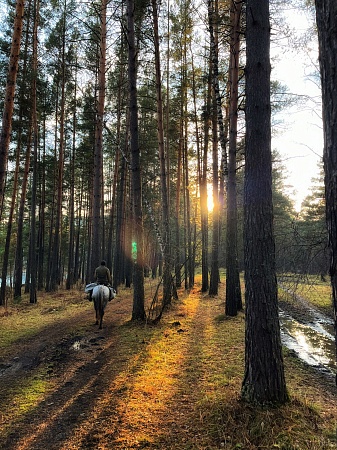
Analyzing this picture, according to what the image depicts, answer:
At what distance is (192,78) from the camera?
1620 centimetres

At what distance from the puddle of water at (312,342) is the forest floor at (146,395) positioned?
2.06 feet

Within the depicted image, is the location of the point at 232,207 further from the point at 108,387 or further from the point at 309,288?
the point at 108,387

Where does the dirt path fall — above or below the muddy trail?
above

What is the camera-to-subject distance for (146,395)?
4398 mm

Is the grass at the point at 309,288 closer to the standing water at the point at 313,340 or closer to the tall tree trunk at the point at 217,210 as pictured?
the standing water at the point at 313,340

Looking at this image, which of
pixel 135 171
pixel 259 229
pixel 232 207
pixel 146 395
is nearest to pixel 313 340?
pixel 232 207

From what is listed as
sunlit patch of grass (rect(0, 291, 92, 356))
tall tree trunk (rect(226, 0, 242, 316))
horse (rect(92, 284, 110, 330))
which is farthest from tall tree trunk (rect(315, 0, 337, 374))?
tall tree trunk (rect(226, 0, 242, 316))

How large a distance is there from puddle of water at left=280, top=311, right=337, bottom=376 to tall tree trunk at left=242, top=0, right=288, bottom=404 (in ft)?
10.6

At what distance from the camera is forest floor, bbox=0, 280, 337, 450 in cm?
320

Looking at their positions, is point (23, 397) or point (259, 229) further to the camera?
point (23, 397)

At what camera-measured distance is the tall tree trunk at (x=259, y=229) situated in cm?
356

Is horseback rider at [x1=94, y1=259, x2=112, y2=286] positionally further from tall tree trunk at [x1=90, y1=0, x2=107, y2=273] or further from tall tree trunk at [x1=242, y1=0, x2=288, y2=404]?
tall tree trunk at [x1=242, y1=0, x2=288, y2=404]

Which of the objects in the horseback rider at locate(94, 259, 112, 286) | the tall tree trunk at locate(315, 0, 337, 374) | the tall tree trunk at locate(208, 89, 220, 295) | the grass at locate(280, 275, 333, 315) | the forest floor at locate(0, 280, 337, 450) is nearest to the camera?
the tall tree trunk at locate(315, 0, 337, 374)

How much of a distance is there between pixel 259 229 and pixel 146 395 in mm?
3050
